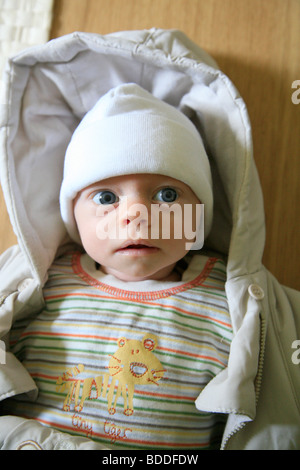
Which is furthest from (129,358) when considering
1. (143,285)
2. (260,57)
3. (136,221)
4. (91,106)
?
(260,57)

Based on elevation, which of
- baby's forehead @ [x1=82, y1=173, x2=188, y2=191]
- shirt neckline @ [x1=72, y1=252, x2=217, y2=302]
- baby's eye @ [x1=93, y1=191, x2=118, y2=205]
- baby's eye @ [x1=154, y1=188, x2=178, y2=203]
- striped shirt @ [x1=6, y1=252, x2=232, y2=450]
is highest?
baby's forehead @ [x1=82, y1=173, x2=188, y2=191]

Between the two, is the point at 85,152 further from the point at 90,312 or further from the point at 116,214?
the point at 90,312

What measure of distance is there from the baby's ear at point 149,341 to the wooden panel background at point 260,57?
414mm

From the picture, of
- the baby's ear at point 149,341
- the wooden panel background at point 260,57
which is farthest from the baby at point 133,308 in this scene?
the wooden panel background at point 260,57

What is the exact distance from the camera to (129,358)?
0.72 meters

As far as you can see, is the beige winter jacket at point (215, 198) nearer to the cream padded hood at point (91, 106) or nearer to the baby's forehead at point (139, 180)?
the cream padded hood at point (91, 106)

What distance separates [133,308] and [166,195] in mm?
241

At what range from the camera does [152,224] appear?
72 centimetres

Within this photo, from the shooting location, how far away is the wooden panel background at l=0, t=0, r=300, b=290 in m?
1.00

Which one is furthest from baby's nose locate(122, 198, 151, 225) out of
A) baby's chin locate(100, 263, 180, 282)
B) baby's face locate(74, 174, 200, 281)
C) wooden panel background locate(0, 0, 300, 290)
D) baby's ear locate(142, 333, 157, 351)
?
wooden panel background locate(0, 0, 300, 290)

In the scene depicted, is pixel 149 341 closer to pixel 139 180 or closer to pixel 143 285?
pixel 143 285

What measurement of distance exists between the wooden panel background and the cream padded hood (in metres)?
0.16

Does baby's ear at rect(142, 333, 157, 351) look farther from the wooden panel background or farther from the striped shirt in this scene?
the wooden panel background

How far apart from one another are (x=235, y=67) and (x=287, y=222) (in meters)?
0.45
